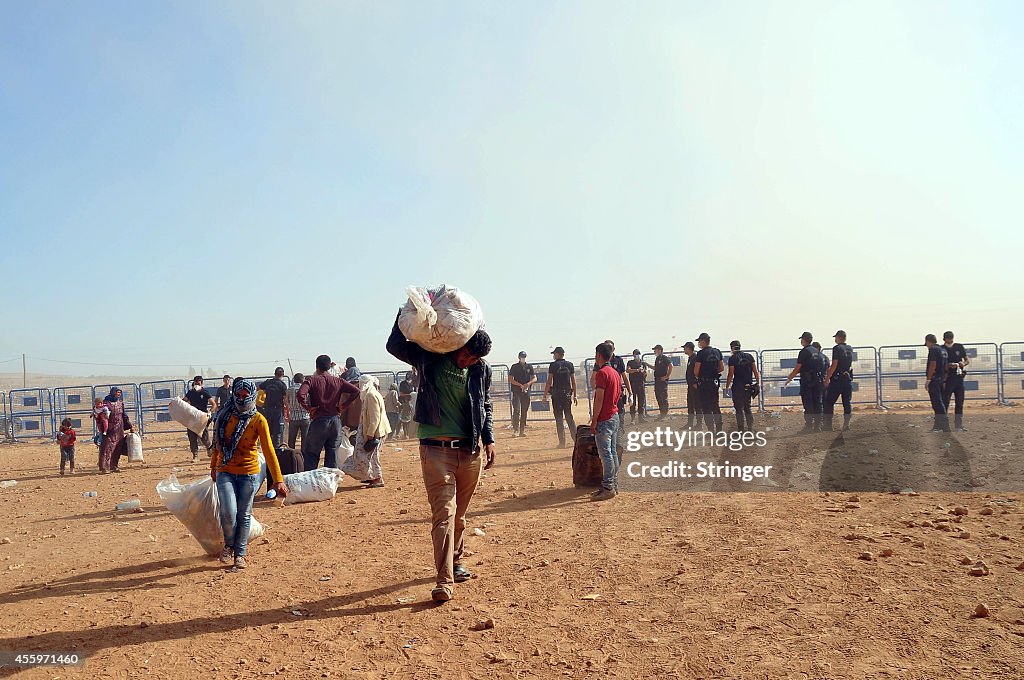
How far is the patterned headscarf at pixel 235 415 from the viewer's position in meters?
6.07

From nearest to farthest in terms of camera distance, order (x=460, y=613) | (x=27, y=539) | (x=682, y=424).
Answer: (x=460, y=613)
(x=27, y=539)
(x=682, y=424)

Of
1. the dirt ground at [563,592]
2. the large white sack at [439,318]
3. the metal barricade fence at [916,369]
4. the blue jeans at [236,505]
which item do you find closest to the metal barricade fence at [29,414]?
the dirt ground at [563,592]

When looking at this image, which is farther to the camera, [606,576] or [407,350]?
[606,576]

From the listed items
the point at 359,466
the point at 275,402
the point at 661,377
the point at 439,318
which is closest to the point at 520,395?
the point at 661,377

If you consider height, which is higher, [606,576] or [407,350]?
[407,350]

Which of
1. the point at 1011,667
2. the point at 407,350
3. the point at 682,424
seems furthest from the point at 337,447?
the point at 682,424

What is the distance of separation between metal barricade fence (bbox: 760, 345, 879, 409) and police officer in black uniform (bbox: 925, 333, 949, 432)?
6810 millimetres

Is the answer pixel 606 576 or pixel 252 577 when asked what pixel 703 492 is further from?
pixel 252 577

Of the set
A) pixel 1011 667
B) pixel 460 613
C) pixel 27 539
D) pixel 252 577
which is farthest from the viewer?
pixel 27 539

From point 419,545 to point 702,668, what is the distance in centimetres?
348

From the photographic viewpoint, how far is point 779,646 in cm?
393

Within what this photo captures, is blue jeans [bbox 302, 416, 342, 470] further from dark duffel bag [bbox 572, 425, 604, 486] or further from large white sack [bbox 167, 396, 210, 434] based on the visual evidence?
dark duffel bag [bbox 572, 425, 604, 486]

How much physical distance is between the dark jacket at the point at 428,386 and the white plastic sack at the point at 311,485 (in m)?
4.72

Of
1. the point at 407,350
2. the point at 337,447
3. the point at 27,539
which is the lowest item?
the point at 27,539
